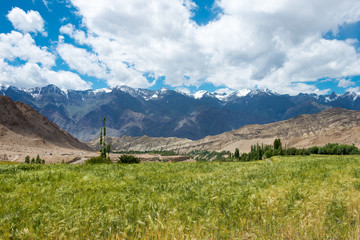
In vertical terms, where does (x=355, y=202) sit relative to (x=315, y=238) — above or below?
above

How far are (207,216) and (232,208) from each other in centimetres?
88

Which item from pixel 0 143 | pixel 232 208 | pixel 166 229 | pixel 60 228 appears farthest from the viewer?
pixel 0 143

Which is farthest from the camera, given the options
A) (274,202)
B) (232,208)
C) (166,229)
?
(274,202)

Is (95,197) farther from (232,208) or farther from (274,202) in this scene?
(274,202)

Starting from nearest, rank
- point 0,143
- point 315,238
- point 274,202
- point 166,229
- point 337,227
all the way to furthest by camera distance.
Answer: point 166,229 → point 315,238 → point 337,227 → point 274,202 → point 0,143

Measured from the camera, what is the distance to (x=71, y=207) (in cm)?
513

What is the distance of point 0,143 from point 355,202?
25288 cm

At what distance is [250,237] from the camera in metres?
4.99

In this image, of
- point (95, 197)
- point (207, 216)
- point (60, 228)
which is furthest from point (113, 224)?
point (207, 216)

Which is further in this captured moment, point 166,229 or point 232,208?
point 232,208

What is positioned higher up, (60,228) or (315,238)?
(60,228)

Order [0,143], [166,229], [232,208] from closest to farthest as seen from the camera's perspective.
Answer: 1. [166,229]
2. [232,208]
3. [0,143]

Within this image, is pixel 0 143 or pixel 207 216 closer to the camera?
pixel 207 216

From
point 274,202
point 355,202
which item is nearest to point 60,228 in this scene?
point 274,202
